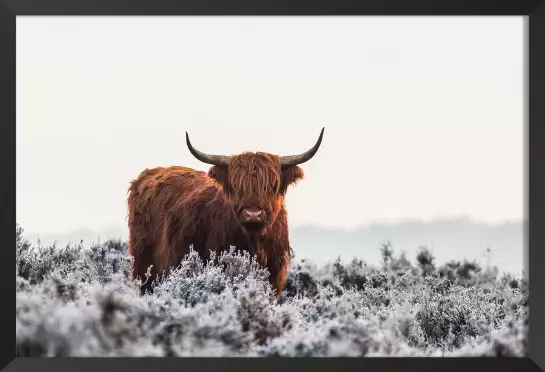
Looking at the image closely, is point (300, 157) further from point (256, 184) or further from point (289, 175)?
point (256, 184)

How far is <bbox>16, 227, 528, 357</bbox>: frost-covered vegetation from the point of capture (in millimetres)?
4797

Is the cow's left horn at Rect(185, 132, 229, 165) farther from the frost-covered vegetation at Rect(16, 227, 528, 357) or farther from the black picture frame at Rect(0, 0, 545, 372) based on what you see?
the black picture frame at Rect(0, 0, 545, 372)

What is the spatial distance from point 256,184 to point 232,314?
0.86 metres

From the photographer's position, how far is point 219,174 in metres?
5.20

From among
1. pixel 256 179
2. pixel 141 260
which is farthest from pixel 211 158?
pixel 141 260

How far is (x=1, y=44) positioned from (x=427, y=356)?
3.27 meters

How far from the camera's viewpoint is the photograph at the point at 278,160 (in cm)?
496

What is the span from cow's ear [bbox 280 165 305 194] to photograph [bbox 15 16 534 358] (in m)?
0.01

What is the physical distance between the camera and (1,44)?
15.0ft

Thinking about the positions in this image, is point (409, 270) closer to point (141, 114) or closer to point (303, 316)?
point (303, 316)

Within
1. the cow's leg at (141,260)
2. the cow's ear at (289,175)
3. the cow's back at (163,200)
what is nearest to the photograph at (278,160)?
the cow's ear at (289,175)

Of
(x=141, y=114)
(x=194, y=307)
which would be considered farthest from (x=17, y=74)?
(x=194, y=307)

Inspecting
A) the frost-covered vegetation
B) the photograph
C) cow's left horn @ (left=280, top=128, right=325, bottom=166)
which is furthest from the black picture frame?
cow's left horn @ (left=280, top=128, right=325, bottom=166)
